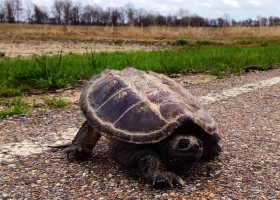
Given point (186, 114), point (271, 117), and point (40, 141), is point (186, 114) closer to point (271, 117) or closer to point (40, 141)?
point (40, 141)

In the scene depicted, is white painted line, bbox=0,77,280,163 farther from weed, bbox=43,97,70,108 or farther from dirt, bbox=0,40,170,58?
dirt, bbox=0,40,170,58

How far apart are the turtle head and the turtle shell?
7 centimetres

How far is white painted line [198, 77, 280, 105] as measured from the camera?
571 centimetres

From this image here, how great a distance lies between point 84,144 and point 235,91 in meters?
3.83

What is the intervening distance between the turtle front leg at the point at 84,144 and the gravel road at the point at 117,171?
0.06 metres

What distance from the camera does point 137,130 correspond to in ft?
8.68

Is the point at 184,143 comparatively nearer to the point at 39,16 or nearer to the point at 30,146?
the point at 30,146

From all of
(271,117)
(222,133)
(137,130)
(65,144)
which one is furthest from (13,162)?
(271,117)

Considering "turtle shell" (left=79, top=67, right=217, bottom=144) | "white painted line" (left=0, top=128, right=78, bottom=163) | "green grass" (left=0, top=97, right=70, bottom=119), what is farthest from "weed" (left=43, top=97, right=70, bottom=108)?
"turtle shell" (left=79, top=67, right=217, bottom=144)

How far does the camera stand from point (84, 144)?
3135 mm

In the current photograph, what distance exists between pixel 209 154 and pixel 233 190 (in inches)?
20.3

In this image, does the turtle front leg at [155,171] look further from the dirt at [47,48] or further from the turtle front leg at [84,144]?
the dirt at [47,48]

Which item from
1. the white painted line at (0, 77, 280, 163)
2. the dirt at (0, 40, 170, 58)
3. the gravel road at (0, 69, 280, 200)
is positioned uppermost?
the dirt at (0, 40, 170, 58)

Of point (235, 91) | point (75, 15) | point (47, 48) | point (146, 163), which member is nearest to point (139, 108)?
point (146, 163)
